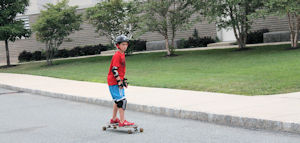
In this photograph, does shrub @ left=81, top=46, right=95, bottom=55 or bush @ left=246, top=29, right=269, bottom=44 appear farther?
shrub @ left=81, top=46, right=95, bottom=55

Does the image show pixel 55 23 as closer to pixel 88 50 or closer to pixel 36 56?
pixel 88 50

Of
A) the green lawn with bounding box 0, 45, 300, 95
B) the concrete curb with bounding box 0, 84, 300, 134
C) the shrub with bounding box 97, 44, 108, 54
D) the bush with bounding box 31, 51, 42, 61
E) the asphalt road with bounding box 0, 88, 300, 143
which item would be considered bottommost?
the asphalt road with bounding box 0, 88, 300, 143

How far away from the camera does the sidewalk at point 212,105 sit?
657 cm

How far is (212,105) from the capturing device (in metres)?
8.17

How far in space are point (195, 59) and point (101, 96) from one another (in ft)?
33.2

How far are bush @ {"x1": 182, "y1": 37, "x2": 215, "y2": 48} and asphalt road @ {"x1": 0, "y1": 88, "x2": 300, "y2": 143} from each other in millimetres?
19123

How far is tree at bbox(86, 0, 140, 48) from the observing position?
23891 millimetres

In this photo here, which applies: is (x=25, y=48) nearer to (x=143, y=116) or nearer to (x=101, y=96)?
(x=101, y=96)

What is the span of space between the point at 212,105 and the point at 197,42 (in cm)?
2038

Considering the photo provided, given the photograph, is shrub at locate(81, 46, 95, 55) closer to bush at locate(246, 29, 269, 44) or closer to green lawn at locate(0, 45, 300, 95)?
green lawn at locate(0, 45, 300, 95)

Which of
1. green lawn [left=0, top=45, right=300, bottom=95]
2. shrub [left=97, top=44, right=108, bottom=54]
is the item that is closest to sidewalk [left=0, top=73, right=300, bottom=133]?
green lawn [left=0, top=45, right=300, bottom=95]

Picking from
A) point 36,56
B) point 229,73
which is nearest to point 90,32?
point 36,56

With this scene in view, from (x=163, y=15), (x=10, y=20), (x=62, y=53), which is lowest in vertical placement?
(x=62, y=53)

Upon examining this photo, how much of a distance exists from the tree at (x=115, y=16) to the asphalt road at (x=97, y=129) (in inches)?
572
